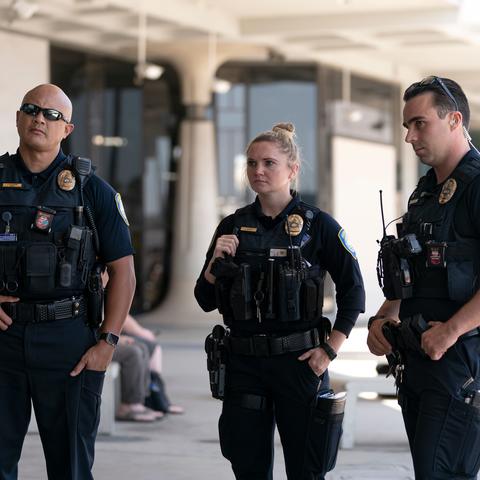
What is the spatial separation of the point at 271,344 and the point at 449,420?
2.57 ft

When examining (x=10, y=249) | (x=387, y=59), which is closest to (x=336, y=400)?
(x=10, y=249)

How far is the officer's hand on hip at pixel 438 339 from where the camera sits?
340 cm

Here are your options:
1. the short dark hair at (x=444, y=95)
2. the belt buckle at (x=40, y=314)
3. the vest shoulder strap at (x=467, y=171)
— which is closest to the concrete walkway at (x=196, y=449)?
the belt buckle at (x=40, y=314)

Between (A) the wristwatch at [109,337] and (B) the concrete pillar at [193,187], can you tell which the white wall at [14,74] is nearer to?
(B) the concrete pillar at [193,187]

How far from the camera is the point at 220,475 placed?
584 centimetres

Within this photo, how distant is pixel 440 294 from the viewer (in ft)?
11.6

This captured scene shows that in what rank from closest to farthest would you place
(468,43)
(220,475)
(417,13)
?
(220,475), (417,13), (468,43)

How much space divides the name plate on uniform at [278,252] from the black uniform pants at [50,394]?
767 millimetres

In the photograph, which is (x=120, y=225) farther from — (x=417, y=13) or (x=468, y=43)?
(x=468, y=43)

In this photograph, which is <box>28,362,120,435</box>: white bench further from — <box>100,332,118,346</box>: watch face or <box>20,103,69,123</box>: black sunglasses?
<box>20,103,69,123</box>: black sunglasses

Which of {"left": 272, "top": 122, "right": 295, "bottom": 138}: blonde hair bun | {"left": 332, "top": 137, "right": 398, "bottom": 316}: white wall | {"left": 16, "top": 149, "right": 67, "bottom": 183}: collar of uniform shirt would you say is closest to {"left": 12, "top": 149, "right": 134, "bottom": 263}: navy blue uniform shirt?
{"left": 16, "top": 149, "right": 67, "bottom": 183}: collar of uniform shirt

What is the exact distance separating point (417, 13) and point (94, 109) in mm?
4570

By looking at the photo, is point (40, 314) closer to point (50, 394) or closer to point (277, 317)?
point (50, 394)

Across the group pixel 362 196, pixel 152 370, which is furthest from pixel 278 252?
pixel 362 196
